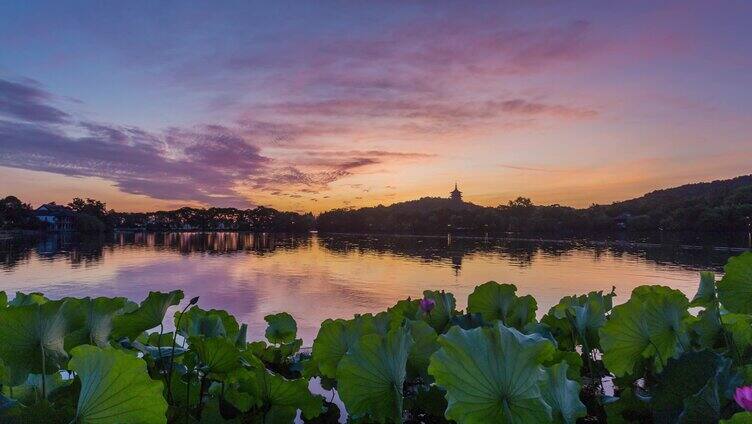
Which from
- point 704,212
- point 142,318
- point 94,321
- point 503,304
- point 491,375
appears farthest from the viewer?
point 704,212

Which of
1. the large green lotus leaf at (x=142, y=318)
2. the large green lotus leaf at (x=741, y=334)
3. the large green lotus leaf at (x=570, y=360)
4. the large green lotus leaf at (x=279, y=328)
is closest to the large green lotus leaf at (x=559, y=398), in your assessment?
the large green lotus leaf at (x=570, y=360)

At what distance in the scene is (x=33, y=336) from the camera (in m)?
1.22

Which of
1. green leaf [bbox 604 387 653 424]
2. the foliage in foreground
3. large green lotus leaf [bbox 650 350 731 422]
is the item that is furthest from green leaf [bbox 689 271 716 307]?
large green lotus leaf [bbox 650 350 731 422]

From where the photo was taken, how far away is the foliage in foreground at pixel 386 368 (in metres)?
0.98

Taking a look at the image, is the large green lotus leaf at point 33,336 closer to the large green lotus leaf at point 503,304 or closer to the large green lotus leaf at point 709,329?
the large green lotus leaf at point 503,304

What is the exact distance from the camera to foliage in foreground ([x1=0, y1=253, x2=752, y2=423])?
975 mm

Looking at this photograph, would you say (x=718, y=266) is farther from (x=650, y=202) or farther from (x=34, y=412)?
(x=650, y=202)

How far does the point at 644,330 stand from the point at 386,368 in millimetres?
1006

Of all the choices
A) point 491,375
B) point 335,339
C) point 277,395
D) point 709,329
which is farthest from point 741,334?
point 277,395

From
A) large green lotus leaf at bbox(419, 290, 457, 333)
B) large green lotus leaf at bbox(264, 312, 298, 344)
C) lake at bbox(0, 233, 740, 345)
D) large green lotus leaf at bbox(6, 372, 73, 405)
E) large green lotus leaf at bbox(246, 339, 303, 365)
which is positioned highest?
large green lotus leaf at bbox(419, 290, 457, 333)

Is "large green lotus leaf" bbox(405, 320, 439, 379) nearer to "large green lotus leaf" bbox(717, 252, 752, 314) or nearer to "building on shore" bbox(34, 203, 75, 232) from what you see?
"large green lotus leaf" bbox(717, 252, 752, 314)

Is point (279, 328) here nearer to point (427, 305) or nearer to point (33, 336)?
point (427, 305)

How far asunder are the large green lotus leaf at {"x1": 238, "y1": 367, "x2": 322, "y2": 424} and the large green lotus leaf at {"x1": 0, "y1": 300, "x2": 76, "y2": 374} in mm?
494

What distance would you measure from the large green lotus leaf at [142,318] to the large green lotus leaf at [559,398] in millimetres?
1099
